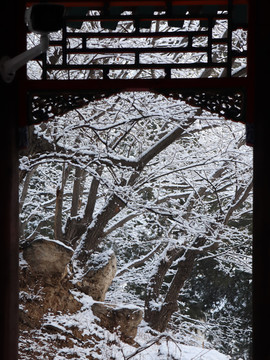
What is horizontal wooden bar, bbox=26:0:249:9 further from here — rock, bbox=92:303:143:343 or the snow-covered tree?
rock, bbox=92:303:143:343

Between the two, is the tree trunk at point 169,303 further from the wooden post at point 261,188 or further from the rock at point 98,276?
the wooden post at point 261,188

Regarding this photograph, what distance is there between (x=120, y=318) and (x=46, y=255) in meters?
1.42

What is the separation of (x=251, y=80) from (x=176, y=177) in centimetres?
706

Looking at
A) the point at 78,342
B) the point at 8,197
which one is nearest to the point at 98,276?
the point at 78,342

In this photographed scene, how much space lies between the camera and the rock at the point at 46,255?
6.93 meters

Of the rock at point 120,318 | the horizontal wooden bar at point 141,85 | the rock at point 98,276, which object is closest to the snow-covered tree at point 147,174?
the rock at point 98,276

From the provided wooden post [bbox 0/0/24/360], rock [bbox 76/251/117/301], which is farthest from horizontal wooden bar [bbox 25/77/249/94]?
rock [bbox 76/251/117/301]

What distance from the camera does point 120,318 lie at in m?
7.49

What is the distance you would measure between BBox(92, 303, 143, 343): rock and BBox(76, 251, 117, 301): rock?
34cm

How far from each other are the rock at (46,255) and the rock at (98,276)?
31.9 inches

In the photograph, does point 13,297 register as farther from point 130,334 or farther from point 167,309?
point 167,309

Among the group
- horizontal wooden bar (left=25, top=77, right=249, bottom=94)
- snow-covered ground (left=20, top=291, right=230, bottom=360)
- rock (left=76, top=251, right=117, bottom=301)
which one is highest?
horizontal wooden bar (left=25, top=77, right=249, bottom=94)

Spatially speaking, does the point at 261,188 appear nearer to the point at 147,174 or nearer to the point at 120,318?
the point at 120,318

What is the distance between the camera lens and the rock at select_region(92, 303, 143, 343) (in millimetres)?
7488
